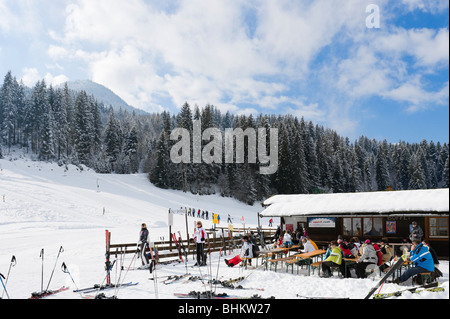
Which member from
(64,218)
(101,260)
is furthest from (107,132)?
(101,260)

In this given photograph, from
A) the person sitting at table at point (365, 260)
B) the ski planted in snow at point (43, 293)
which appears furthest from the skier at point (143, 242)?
the person sitting at table at point (365, 260)

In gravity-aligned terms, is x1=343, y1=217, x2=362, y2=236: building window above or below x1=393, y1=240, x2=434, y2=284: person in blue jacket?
below

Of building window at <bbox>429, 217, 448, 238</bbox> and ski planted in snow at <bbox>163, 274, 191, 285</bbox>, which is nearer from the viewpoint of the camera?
ski planted in snow at <bbox>163, 274, 191, 285</bbox>

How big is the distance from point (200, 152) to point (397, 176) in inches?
2274

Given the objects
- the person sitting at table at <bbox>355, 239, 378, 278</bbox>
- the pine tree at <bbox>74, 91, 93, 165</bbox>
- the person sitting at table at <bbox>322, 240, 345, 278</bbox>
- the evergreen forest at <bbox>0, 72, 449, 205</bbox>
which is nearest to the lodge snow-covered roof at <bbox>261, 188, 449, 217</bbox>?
the person sitting at table at <bbox>355, 239, 378, 278</bbox>

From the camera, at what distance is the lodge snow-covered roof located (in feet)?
45.6

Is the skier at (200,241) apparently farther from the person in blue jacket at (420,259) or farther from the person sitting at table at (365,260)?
the person in blue jacket at (420,259)

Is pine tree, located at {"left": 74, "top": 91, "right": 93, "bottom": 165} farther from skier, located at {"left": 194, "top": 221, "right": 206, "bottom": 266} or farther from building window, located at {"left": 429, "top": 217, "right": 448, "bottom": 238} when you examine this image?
building window, located at {"left": 429, "top": 217, "right": 448, "bottom": 238}

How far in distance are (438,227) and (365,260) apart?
796 cm

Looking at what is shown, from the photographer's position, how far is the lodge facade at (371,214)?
14.4 metres

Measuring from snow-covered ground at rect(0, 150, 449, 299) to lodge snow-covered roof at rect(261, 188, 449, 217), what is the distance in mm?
2592

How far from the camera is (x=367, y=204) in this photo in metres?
16.0

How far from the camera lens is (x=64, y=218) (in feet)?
96.2
